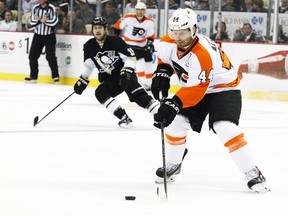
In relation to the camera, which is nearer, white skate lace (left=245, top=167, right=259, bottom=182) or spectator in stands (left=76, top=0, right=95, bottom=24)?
white skate lace (left=245, top=167, right=259, bottom=182)

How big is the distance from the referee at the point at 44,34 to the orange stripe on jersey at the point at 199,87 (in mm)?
10134

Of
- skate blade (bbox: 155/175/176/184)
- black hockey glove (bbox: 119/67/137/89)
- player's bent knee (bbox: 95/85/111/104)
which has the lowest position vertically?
skate blade (bbox: 155/175/176/184)

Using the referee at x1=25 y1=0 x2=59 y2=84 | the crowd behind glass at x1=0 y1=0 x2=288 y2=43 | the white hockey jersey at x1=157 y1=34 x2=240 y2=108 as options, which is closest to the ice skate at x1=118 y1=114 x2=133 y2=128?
the white hockey jersey at x1=157 y1=34 x2=240 y2=108

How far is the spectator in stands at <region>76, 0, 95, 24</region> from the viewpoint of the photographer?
586 inches

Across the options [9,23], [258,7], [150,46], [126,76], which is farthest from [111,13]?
[126,76]

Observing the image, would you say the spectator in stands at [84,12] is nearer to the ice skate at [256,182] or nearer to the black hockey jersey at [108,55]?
the black hockey jersey at [108,55]

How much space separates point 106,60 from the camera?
→ 8375mm

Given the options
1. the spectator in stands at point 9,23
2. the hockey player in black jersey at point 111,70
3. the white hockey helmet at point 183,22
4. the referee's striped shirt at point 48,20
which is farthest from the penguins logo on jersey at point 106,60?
the spectator in stands at point 9,23

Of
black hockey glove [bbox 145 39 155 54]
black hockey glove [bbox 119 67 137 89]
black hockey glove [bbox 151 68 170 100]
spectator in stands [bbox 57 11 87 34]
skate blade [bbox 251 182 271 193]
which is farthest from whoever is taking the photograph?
spectator in stands [bbox 57 11 87 34]

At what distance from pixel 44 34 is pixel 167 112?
10450mm

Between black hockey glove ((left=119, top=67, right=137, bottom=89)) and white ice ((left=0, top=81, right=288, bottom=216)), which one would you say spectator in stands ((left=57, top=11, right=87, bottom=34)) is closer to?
white ice ((left=0, top=81, right=288, bottom=216))

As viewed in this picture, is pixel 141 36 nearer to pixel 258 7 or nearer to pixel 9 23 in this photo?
pixel 258 7

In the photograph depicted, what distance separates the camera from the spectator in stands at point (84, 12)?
14.9m

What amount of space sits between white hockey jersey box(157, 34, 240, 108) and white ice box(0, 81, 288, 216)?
54 cm
